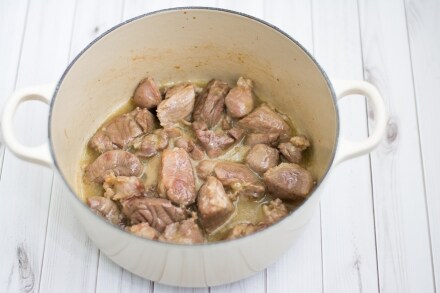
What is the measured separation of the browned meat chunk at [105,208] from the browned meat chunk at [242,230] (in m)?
0.44

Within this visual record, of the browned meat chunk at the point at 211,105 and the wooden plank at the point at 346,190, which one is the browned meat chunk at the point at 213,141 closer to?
the browned meat chunk at the point at 211,105

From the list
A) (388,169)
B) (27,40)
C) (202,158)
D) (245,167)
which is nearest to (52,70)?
(27,40)

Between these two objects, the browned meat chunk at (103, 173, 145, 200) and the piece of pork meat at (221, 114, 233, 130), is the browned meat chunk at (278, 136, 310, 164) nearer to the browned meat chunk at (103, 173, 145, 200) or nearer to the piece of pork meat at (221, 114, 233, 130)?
the piece of pork meat at (221, 114, 233, 130)

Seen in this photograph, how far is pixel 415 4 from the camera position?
3203 mm

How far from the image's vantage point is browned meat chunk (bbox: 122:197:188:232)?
2318 millimetres

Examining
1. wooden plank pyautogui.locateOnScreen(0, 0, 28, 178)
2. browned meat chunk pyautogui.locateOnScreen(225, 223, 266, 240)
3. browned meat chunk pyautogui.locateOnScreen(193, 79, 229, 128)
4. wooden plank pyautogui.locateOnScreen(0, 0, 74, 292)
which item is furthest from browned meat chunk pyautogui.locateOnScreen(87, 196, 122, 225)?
wooden plank pyautogui.locateOnScreen(0, 0, 28, 178)

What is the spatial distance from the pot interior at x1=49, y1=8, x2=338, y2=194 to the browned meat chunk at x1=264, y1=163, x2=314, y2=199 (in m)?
0.09

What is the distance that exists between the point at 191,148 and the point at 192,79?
17.1 inches

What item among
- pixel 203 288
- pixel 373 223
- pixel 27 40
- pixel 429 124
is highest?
pixel 27 40

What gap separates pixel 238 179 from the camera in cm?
247

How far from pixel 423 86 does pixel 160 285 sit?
1.58 m

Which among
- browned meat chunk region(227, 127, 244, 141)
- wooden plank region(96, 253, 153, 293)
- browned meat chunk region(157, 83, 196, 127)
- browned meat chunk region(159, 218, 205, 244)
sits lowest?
wooden plank region(96, 253, 153, 293)

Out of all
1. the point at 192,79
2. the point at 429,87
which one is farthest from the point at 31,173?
the point at 429,87

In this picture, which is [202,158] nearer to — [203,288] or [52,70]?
[203,288]
